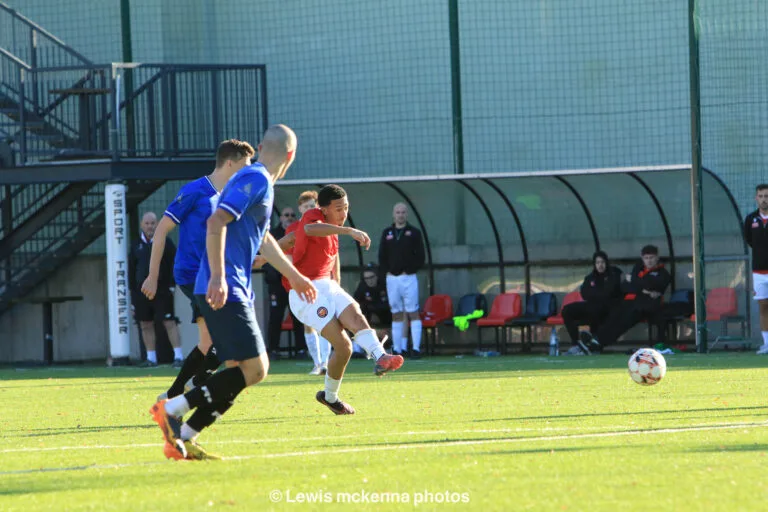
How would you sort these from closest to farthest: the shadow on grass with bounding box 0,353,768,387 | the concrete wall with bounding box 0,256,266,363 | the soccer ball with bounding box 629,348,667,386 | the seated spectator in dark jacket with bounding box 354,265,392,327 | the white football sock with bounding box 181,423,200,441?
the white football sock with bounding box 181,423,200,441, the soccer ball with bounding box 629,348,667,386, the shadow on grass with bounding box 0,353,768,387, the seated spectator in dark jacket with bounding box 354,265,392,327, the concrete wall with bounding box 0,256,266,363

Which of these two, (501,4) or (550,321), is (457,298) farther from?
(501,4)

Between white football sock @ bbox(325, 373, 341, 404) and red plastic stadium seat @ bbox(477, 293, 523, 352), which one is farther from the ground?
white football sock @ bbox(325, 373, 341, 404)

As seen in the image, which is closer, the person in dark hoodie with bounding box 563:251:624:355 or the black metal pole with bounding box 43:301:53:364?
the person in dark hoodie with bounding box 563:251:624:355

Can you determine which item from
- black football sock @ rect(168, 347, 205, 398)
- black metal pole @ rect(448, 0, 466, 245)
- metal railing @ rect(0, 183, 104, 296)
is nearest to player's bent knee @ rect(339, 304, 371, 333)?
black football sock @ rect(168, 347, 205, 398)

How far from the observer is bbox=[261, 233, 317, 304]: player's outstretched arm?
24.6 ft

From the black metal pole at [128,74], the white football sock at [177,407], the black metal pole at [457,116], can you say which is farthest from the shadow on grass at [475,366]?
the white football sock at [177,407]

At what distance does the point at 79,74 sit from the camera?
2316 cm

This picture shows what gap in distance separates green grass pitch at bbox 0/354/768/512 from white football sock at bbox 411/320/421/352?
6.95 meters

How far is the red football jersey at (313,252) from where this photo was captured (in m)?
10.9

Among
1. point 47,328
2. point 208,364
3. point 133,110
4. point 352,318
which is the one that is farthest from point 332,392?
point 47,328

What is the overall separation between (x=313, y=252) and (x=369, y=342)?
113 centimetres

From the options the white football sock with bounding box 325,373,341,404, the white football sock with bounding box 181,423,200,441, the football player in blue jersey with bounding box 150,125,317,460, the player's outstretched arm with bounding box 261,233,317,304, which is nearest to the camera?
the football player in blue jersey with bounding box 150,125,317,460

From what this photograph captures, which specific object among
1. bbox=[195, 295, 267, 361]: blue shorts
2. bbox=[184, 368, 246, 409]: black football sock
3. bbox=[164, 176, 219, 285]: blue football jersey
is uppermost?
bbox=[164, 176, 219, 285]: blue football jersey

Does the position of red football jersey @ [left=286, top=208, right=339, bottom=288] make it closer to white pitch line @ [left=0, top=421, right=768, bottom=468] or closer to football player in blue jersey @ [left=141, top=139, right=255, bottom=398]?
football player in blue jersey @ [left=141, top=139, right=255, bottom=398]
